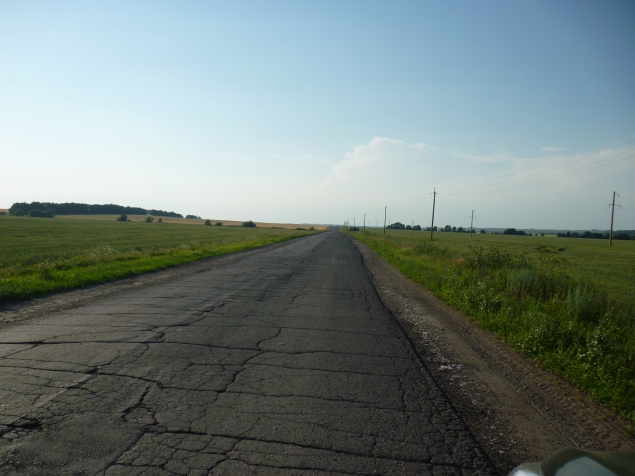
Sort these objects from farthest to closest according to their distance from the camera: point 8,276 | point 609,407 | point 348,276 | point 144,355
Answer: point 348,276 → point 8,276 → point 144,355 → point 609,407

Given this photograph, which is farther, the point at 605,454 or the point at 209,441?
the point at 209,441

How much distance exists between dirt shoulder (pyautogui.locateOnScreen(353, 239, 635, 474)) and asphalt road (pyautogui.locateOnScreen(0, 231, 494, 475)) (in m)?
0.26

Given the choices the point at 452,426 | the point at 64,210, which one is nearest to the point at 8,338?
the point at 452,426

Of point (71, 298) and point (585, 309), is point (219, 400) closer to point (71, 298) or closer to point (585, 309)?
point (71, 298)

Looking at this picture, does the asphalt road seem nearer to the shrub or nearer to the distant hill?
the shrub

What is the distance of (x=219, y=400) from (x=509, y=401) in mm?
3162

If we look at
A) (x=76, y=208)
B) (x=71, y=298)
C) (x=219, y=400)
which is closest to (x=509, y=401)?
(x=219, y=400)

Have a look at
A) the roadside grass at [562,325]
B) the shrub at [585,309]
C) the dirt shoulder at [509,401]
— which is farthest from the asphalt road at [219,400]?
the shrub at [585,309]

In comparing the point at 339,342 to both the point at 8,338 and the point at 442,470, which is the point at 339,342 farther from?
the point at 8,338

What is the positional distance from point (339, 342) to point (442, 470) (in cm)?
350

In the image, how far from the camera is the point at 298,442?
3422 mm

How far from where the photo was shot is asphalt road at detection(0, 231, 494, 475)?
124 inches

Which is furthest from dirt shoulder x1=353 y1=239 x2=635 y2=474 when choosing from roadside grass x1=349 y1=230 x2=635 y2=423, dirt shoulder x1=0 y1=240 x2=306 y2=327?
dirt shoulder x1=0 y1=240 x2=306 y2=327

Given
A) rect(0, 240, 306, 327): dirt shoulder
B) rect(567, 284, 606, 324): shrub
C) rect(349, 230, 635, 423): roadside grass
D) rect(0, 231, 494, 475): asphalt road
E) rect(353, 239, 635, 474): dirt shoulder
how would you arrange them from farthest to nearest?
rect(567, 284, 606, 324): shrub < rect(0, 240, 306, 327): dirt shoulder < rect(349, 230, 635, 423): roadside grass < rect(353, 239, 635, 474): dirt shoulder < rect(0, 231, 494, 475): asphalt road
